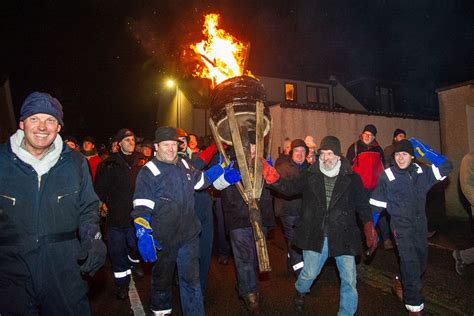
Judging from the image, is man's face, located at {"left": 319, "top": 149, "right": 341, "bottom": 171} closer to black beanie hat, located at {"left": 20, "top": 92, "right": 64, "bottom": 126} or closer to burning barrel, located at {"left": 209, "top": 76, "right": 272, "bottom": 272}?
burning barrel, located at {"left": 209, "top": 76, "right": 272, "bottom": 272}

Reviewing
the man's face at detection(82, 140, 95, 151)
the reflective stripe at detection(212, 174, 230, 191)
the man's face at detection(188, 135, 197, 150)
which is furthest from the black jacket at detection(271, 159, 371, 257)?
the man's face at detection(82, 140, 95, 151)

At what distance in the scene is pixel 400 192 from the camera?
4.28 meters

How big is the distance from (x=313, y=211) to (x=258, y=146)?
42.3 inches

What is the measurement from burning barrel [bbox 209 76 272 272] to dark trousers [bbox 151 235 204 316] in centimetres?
87

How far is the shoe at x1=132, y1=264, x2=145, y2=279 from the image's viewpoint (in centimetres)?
627

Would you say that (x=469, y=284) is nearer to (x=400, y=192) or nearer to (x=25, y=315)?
(x=400, y=192)

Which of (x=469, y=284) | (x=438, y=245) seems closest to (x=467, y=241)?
(x=438, y=245)

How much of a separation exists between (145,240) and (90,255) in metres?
0.73

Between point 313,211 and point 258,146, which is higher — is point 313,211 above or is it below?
below

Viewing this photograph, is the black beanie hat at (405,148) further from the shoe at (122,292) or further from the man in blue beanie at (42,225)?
the shoe at (122,292)

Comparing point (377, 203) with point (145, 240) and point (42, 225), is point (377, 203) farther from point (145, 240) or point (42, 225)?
point (42, 225)

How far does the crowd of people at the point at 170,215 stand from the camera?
2664mm

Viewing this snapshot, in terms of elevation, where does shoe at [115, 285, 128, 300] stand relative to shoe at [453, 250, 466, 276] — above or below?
below

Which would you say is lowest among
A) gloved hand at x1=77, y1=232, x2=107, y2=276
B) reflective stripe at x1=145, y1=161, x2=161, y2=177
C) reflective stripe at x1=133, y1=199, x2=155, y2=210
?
gloved hand at x1=77, y1=232, x2=107, y2=276
